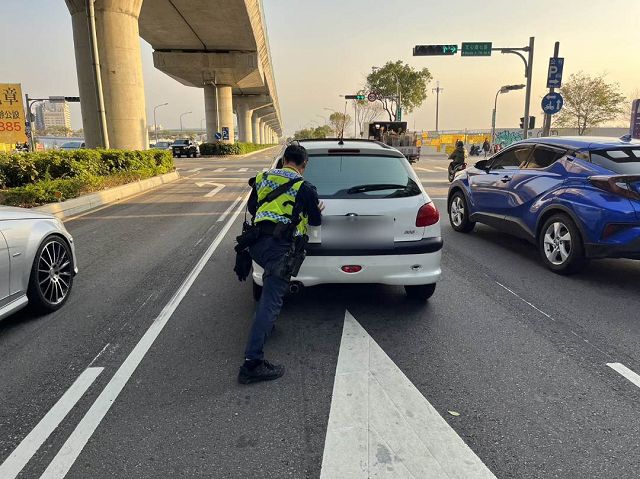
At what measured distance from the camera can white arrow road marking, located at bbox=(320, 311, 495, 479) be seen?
243 cm

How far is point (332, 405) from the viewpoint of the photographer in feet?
9.95

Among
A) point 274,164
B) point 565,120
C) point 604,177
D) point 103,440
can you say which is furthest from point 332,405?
point 565,120

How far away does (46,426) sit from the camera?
9.16 feet

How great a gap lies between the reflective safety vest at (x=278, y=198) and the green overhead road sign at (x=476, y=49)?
956 inches

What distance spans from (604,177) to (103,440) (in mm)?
5717

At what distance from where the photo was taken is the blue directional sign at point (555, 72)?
16.9 meters

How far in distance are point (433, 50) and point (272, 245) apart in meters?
24.3

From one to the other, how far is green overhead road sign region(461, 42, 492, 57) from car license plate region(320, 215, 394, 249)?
23412 millimetres

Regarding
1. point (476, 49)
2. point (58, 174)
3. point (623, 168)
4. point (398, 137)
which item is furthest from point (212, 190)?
point (398, 137)

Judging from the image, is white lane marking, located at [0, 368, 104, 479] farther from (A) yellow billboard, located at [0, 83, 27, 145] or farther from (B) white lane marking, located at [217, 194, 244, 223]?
(A) yellow billboard, located at [0, 83, 27, 145]

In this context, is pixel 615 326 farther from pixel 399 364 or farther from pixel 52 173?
pixel 52 173

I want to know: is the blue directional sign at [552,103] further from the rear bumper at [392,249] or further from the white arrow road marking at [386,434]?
the white arrow road marking at [386,434]

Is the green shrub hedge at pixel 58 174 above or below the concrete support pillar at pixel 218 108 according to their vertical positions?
below

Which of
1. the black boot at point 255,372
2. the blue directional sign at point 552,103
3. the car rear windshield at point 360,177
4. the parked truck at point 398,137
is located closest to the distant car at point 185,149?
the parked truck at point 398,137
